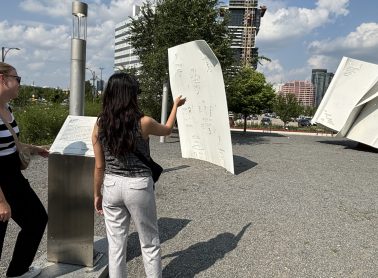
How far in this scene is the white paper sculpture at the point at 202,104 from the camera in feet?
26.9

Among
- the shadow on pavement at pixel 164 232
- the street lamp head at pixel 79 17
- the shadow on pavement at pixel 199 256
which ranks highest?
the street lamp head at pixel 79 17

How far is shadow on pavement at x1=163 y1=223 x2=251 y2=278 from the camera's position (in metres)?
3.57

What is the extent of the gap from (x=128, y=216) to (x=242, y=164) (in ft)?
A: 24.6

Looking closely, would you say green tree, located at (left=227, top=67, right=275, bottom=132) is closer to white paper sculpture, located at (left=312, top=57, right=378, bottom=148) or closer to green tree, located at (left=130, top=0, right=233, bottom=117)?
white paper sculpture, located at (left=312, top=57, right=378, bottom=148)

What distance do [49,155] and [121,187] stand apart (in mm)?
977

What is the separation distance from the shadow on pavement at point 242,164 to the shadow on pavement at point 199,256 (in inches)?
172

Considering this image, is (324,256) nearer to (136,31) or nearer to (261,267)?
Result: (261,267)

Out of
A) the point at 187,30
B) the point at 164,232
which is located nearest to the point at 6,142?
the point at 164,232

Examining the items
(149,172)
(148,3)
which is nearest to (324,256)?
(149,172)

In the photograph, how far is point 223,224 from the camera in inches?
196

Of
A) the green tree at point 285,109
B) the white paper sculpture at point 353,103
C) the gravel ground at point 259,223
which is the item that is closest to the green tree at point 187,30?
the white paper sculpture at point 353,103

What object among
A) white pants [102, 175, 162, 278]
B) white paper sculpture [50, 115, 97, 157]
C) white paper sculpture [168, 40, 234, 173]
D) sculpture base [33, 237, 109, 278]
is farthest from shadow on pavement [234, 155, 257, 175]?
white pants [102, 175, 162, 278]

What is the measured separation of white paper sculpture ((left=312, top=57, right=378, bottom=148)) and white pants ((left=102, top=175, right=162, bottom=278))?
14.0 m

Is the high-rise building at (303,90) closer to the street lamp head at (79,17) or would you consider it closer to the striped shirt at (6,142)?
the street lamp head at (79,17)
